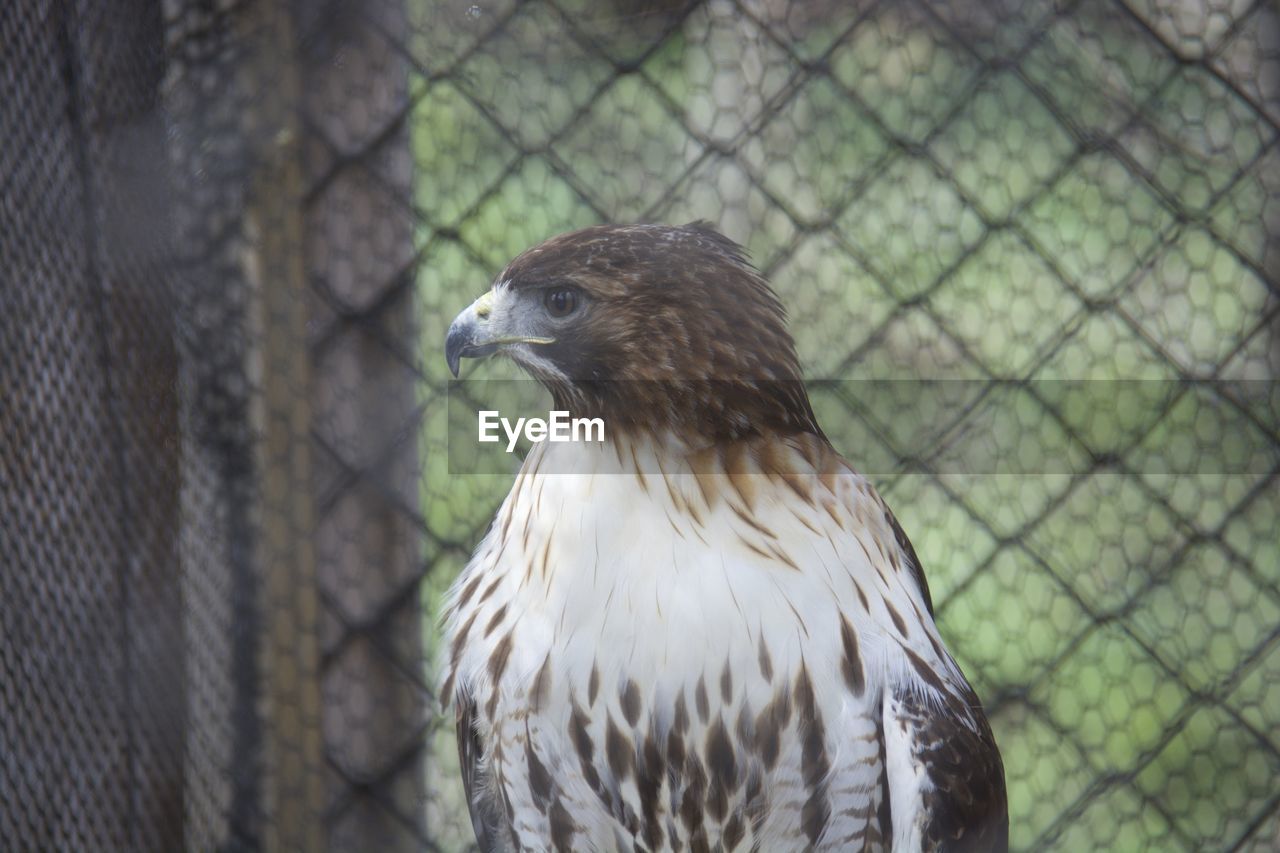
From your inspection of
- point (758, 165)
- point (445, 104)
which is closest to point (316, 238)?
point (445, 104)

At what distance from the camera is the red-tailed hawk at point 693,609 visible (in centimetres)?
72

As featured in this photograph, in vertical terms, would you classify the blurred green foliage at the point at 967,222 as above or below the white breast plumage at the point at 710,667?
above

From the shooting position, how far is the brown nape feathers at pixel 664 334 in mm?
707

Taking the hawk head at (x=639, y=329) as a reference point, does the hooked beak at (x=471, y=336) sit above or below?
below

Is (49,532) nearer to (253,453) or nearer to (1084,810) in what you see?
(253,453)

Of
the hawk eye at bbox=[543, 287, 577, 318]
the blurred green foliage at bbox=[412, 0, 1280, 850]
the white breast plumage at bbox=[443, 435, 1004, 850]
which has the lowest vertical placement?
the white breast plumage at bbox=[443, 435, 1004, 850]

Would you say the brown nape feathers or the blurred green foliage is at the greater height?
the blurred green foliage

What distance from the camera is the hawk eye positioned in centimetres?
71

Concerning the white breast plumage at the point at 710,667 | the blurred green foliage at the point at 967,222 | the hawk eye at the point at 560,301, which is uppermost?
the blurred green foliage at the point at 967,222

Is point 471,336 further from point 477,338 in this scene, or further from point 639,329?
point 639,329

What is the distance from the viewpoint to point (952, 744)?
729 mm

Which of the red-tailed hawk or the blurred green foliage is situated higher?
the blurred green foliage

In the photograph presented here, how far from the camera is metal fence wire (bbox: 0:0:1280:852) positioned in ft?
2.37

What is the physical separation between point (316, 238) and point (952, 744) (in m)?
0.56
